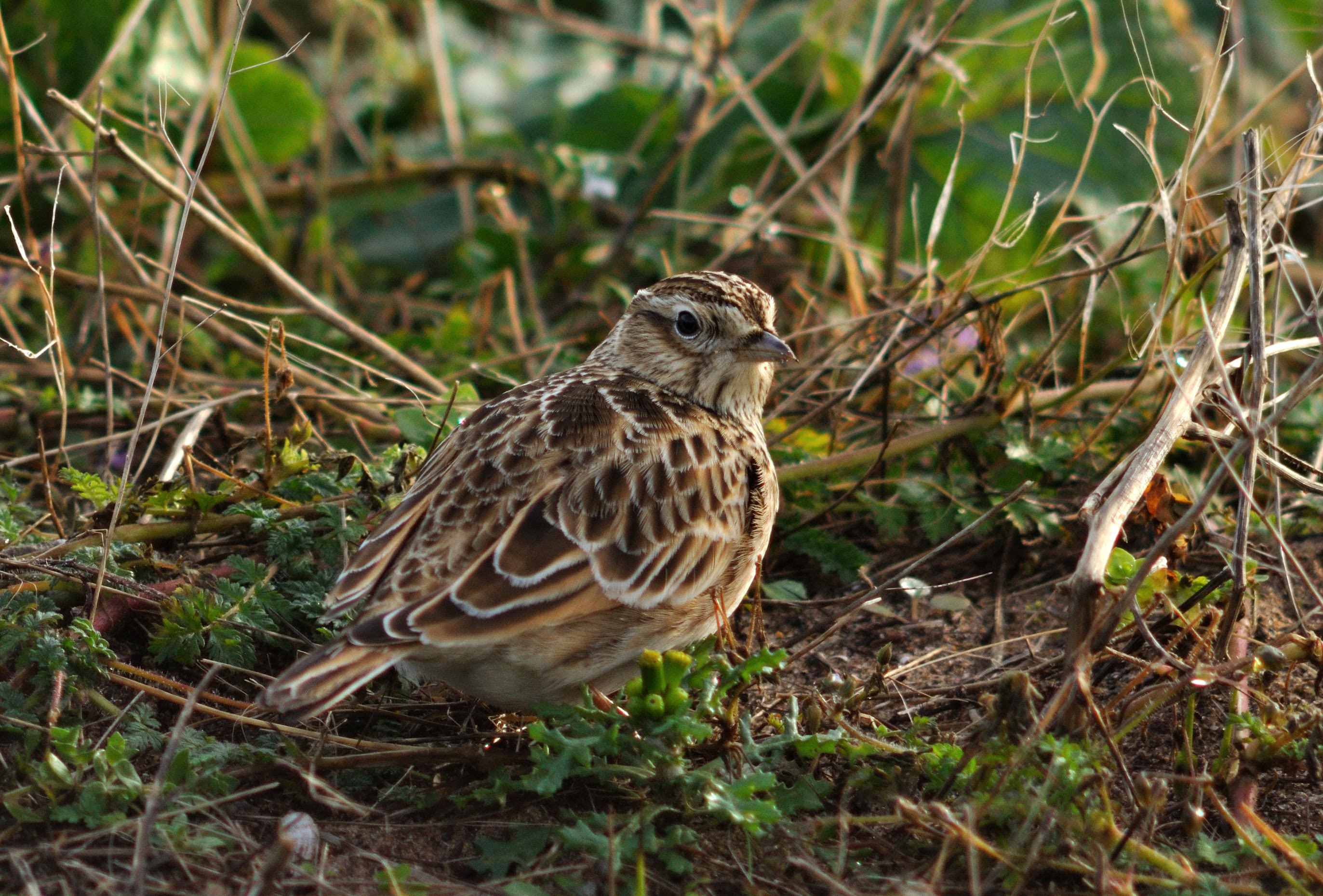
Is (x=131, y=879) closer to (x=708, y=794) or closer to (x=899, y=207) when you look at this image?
(x=708, y=794)

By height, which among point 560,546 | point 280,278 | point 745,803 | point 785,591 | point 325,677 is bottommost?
point 785,591

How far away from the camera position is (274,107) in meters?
6.98

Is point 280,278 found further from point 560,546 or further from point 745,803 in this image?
point 745,803

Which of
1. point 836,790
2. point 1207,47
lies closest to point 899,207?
point 1207,47

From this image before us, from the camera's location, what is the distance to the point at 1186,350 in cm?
486

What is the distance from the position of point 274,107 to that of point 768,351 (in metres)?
3.95

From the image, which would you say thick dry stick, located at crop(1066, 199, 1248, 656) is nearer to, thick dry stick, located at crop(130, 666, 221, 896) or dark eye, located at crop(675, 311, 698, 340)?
dark eye, located at crop(675, 311, 698, 340)

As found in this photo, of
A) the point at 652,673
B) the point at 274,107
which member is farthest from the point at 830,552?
the point at 274,107

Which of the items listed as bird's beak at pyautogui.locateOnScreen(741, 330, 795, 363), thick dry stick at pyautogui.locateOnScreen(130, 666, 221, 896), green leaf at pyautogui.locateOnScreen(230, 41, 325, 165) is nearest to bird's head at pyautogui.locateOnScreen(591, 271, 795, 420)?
bird's beak at pyautogui.locateOnScreen(741, 330, 795, 363)

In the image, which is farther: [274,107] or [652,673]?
[274,107]

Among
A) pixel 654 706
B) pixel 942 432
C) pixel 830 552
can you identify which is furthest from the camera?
pixel 942 432

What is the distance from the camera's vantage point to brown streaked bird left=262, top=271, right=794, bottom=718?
10.6 ft

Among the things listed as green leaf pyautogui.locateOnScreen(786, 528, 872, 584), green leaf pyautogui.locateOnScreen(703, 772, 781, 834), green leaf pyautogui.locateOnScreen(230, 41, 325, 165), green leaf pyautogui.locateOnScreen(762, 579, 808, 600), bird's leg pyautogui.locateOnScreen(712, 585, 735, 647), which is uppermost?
green leaf pyautogui.locateOnScreen(230, 41, 325, 165)

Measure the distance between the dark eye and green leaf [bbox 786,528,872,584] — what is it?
2.73ft
